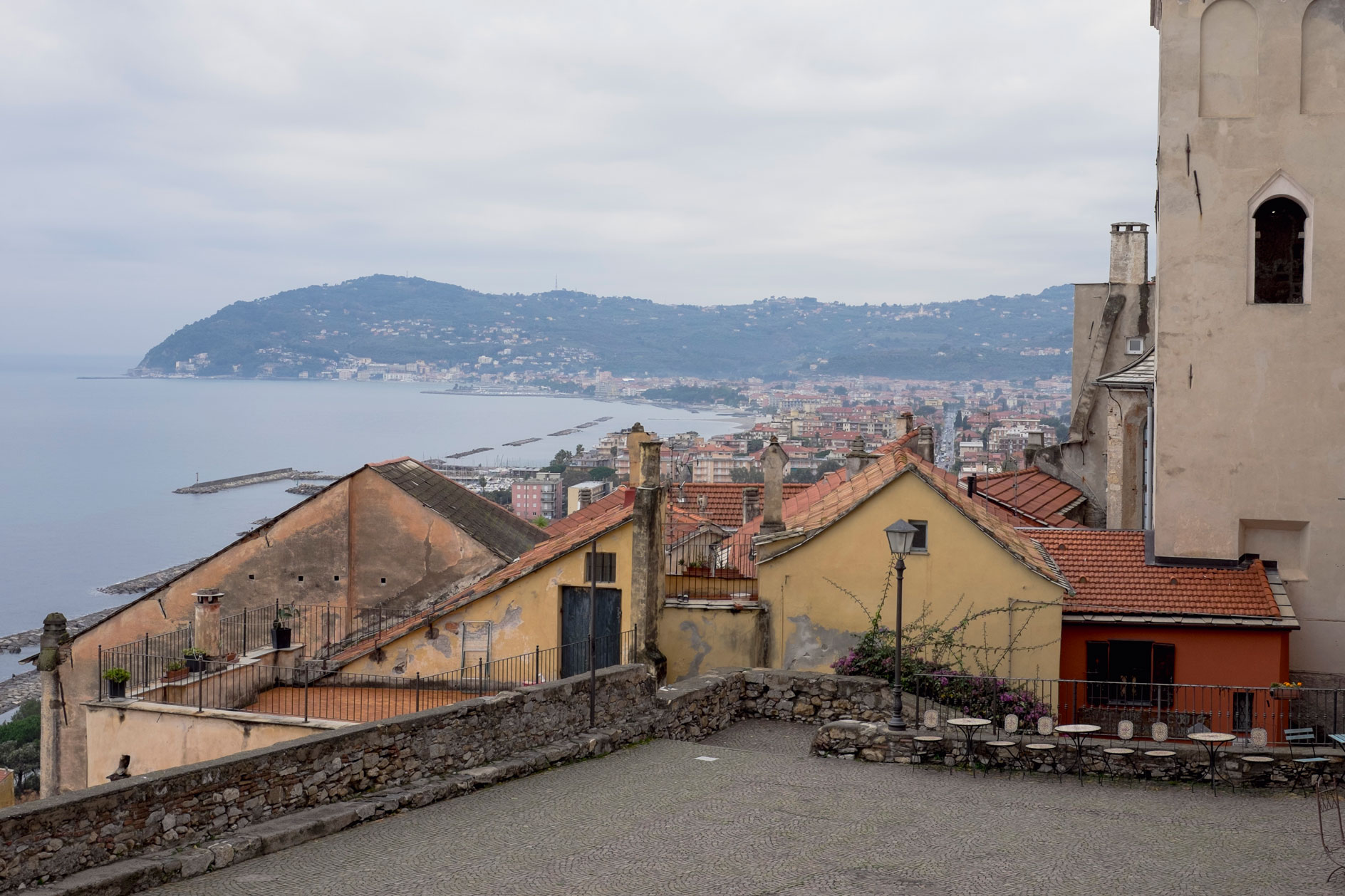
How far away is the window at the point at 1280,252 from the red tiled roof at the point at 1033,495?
971 centimetres

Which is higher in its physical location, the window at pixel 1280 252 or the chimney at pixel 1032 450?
the window at pixel 1280 252

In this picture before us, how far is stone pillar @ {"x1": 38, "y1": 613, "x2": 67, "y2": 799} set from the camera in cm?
2308

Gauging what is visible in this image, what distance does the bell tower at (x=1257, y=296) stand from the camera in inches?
782

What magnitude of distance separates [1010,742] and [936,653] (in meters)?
5.07

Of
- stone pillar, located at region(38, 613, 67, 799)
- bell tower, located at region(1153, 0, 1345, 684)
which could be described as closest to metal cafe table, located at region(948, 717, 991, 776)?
bell tower, located at region(1153, 0, 1345, 684)

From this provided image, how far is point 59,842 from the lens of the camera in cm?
857

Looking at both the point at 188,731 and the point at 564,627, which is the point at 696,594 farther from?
the point at 188,731

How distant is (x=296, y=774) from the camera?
10.6 m

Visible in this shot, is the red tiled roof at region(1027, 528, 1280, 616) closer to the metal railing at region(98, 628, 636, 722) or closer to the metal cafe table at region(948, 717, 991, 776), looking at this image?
the metal cafe table at region(948, 717, 991, 776)

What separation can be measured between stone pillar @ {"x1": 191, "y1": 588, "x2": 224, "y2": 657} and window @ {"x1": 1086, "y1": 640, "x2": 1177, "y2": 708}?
1582 cm

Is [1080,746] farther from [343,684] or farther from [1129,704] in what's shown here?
[343,684]

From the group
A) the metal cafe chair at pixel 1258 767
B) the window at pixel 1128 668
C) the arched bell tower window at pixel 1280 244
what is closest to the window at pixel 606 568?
the window at pixel 1128 668

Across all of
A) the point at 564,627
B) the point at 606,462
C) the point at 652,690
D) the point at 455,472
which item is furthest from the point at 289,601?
the point at 455,472

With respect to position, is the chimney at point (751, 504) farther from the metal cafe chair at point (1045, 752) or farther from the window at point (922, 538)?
the metal cafe chair at point (1045, 752)
